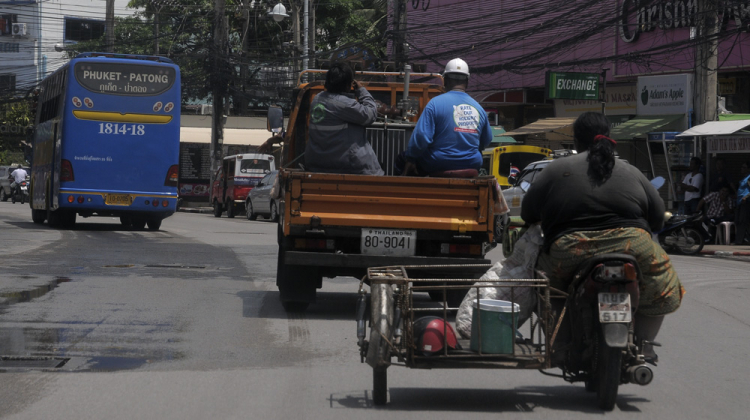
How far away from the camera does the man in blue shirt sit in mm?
7844

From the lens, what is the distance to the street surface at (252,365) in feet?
17.2

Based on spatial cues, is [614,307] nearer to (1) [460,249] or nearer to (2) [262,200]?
(1) [460,249]

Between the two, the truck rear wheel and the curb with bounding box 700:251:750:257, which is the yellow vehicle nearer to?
the curb with bounding box 700:251:750:257

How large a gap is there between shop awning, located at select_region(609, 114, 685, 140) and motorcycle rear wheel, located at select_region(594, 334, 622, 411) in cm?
1917

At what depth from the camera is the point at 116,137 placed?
820 inches

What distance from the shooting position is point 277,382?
5.93 metres

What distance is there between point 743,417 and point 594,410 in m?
0.79

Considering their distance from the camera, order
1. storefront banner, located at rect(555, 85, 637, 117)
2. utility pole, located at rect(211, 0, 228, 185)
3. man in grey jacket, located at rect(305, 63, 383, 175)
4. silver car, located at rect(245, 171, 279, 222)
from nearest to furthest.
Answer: man in grey jacket, located at rect(305, 63, 383, 175), storefront banner, located at rect(555, 85, 637, 117), silver car, located at rect(245, 171, 279, 222), utility pole, located at rect(211, 0, 228, 185)

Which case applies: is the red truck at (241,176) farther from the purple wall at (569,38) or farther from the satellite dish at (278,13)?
the purple wall at (569,38)

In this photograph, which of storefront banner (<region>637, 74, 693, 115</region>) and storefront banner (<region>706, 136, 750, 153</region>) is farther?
storefront banner (<region>637, 74, 693, 115</region>)

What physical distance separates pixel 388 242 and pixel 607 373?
3475 millimetres

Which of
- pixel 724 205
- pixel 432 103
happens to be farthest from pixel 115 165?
pixel 432 103

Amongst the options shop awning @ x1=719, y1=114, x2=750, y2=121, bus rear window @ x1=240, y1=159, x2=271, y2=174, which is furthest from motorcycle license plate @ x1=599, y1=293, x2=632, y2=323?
bus rear window @ x1=240, y1=159, x2=271, y2=174

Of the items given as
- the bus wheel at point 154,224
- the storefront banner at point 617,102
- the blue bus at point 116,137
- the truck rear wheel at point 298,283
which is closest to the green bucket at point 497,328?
the truck rear wheel at point 298,283
